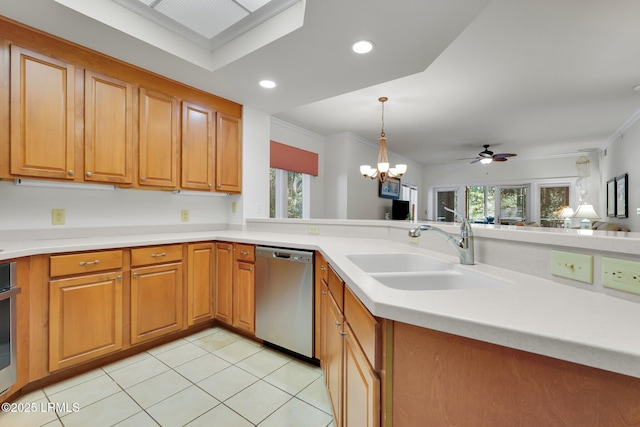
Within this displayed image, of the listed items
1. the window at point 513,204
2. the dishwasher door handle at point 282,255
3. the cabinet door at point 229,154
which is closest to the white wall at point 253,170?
the cabinet door at point 229,154

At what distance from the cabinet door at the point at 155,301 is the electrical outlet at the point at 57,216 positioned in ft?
2.40

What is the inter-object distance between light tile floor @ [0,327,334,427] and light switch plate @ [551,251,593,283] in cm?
130

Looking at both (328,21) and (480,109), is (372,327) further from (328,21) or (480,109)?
(480,109)

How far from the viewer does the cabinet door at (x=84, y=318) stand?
1.72m

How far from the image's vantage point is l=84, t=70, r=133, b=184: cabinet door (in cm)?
209

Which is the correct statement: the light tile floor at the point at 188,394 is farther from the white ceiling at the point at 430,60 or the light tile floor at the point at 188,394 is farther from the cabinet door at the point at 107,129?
the white ceiling at the point at 430,60

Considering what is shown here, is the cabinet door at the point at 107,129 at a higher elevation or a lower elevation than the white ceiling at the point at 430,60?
lower

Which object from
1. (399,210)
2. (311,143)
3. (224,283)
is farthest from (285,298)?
(399,210)

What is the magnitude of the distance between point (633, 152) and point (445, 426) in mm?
5974

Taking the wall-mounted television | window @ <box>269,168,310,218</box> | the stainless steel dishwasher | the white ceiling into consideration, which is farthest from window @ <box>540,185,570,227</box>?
the stainless steel dishwasher

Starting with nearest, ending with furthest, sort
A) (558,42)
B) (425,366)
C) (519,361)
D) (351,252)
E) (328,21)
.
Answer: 1. (519,361)
2. (425,366)
3. (351,252)
4. (328,21)
5. (558,42)

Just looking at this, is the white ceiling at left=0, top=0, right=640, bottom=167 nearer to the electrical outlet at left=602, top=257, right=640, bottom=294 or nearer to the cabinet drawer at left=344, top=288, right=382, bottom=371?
the electrical outlet at left=602, top=257, right=640, bottom=294

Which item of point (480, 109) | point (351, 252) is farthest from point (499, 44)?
point (351, 252)

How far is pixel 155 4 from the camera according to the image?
1875mm
